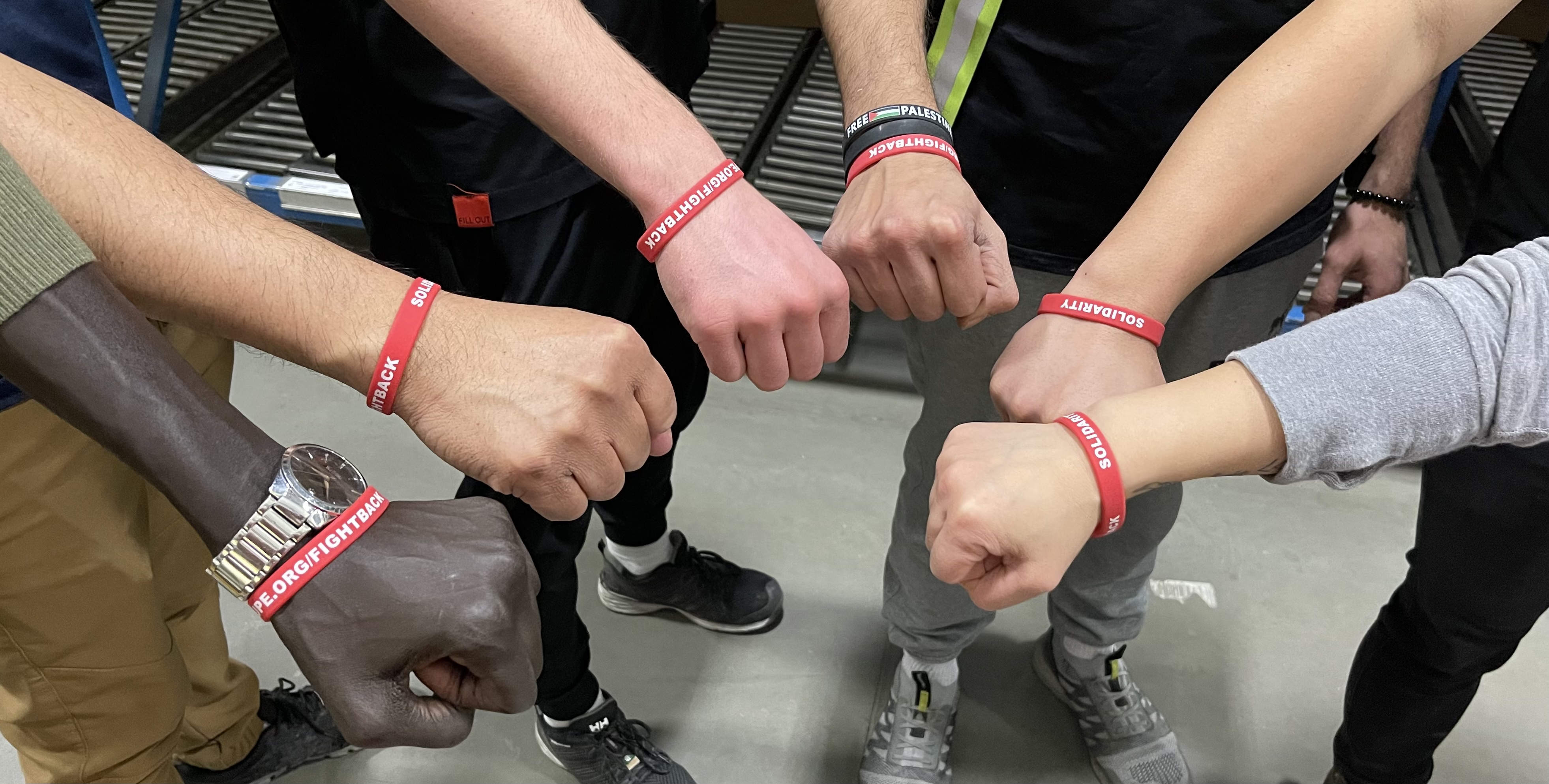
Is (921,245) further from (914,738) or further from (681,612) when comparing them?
(681,612)

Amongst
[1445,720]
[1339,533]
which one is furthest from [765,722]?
[1339,533]

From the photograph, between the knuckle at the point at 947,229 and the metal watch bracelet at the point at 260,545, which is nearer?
the metal watch bracelet at the point at 260,545

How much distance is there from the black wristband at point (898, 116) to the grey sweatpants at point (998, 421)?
24 centimetres

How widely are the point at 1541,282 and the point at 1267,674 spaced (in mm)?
1277

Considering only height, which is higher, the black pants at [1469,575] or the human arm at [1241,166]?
the human arm at [1241,166]

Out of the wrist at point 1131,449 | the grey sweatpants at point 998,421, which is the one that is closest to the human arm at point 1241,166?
the wrist at point 1131,449

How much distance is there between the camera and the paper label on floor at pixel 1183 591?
1935 mm

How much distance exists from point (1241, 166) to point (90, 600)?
1.27 metres

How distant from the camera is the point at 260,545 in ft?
2.22

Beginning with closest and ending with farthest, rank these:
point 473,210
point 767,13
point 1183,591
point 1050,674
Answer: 1. point 473,210
2. point 1050,674
3. point 1183,591
4. point 767,13

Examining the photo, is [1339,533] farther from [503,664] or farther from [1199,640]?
[503,664]

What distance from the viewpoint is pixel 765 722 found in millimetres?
1720

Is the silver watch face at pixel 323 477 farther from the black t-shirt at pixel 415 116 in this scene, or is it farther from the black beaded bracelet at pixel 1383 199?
the black beaded bracelet at pixel 1383 199

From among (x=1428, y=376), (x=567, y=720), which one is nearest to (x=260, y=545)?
(x=1428, y=376)
